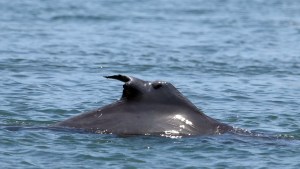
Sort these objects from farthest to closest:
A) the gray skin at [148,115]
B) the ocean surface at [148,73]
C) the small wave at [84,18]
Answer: the small wave at [84,18]
the gray skin at [148,115]
the ocean surface at [148,73]

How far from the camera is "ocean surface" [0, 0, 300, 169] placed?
11.0 m

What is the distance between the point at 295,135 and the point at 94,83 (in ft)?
18.7

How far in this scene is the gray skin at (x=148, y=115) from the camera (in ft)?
36.7

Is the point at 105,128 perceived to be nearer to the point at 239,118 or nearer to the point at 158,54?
the point at 239,118

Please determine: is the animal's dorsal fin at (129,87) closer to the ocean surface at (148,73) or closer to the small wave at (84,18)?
the ocean surface at (148,73)

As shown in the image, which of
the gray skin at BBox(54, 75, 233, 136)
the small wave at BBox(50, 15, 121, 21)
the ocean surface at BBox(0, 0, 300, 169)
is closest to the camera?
the ocean surface at BBox(0, 0, 300, 169)

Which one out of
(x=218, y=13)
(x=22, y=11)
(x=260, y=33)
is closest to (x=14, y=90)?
(x=260, y=33)

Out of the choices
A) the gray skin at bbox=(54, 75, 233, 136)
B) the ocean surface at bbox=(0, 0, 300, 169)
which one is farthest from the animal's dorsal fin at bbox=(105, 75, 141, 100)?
the ocean surface at bbox=(0, 0, 300, 169)

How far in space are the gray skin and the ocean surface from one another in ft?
0.37

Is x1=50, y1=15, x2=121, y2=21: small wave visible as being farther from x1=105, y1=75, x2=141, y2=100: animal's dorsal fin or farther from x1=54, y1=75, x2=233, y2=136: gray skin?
x1=105, y1=75, x2=141, y2=100: animal's dorsal fin

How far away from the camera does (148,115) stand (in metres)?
11.2

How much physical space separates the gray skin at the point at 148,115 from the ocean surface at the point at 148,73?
11 centimetres

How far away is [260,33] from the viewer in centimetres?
2789

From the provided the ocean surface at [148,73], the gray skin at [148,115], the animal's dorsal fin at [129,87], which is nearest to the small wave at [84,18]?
the ocean surface at [148,73]
